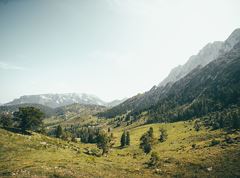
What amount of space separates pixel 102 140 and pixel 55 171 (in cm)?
4964

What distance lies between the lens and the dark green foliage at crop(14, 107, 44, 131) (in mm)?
85812

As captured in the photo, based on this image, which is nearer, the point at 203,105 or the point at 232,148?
the point at 232,148

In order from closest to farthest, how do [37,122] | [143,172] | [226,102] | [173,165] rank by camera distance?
[143,172]
[173,165]
[37,122]
[226,102]

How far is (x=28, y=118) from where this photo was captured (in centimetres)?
8594

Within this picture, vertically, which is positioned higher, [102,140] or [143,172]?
[102,140]

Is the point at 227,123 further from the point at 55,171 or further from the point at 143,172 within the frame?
the point at 55,171

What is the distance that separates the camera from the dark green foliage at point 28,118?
85.8m

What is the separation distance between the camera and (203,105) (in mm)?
197375

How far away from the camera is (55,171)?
40.3 meters

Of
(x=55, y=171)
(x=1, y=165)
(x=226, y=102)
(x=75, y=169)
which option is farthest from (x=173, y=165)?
(x=226, y=102)

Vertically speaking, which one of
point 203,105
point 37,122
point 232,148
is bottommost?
point 232,148

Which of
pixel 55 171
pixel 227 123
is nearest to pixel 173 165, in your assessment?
pixel 55 171

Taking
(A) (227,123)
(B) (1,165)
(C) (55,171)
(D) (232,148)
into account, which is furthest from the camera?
(A) (227,123)

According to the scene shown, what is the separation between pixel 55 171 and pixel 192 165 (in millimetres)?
31986
